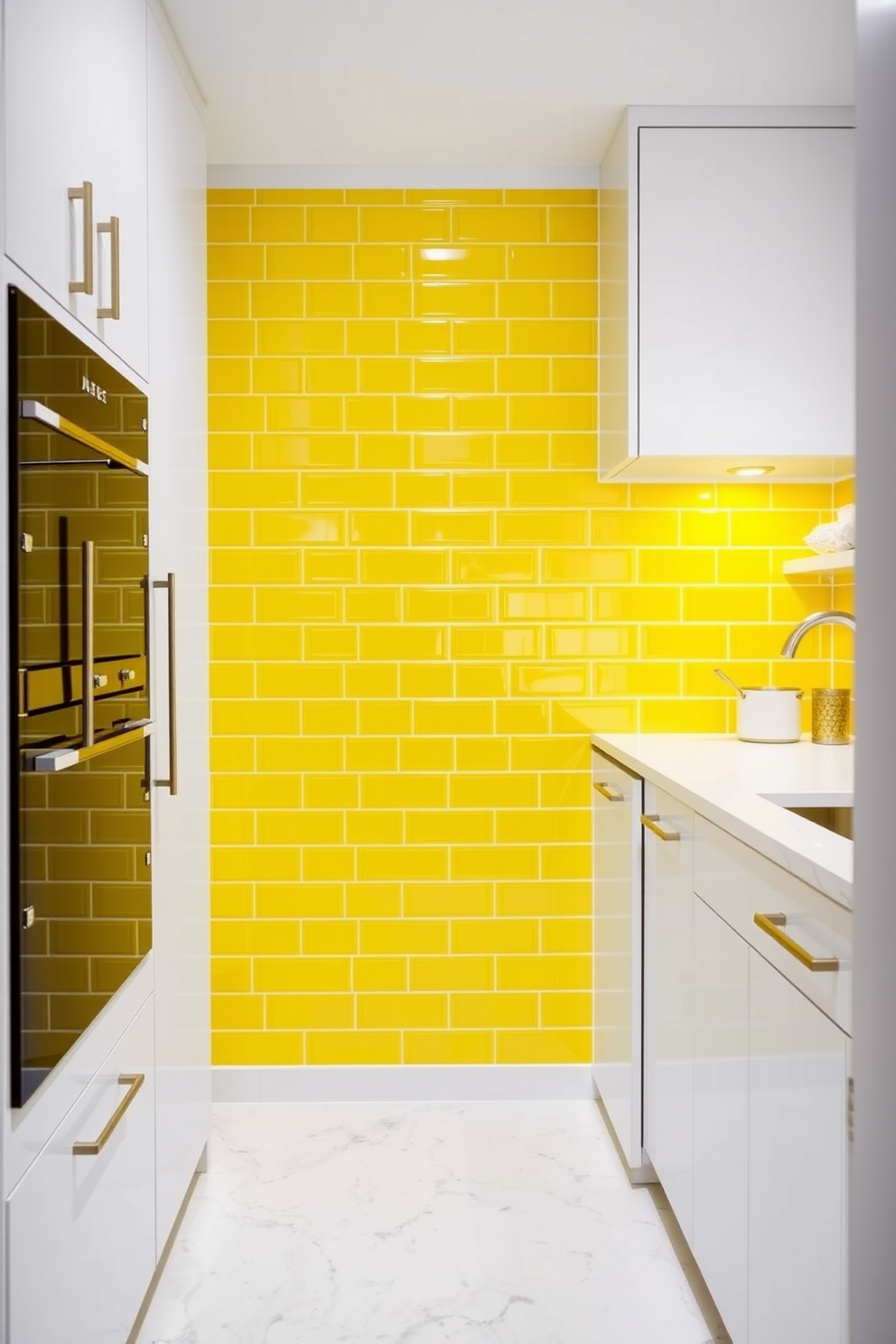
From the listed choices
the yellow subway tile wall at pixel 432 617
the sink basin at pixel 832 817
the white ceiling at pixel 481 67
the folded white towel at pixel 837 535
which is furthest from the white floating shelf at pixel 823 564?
the white ceiling at pixel 481 67

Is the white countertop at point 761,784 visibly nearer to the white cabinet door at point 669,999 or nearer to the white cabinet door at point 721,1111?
the white cabinet door at point 669,999

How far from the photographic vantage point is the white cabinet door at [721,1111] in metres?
1.55

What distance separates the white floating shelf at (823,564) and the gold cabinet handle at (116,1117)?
1748 millimetres

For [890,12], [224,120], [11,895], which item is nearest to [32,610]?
[11,895]

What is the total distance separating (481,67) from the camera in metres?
2.22

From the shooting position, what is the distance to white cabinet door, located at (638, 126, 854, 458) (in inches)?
94.1

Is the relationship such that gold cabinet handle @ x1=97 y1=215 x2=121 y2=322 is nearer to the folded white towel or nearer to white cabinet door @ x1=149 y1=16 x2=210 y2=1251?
white cabinet door @ x1=149 y1=16 x2=210 y2=1251

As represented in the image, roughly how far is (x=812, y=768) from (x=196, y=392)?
1593 millimetres

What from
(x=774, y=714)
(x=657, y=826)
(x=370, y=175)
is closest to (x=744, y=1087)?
Answer: (x=657, y=826)

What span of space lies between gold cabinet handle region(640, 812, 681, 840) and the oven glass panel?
976 millimetres

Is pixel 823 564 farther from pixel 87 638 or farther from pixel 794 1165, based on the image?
pixel 87 638

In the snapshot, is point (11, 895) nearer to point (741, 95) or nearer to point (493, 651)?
point (493, 651)

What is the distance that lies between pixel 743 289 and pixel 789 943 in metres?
1.69

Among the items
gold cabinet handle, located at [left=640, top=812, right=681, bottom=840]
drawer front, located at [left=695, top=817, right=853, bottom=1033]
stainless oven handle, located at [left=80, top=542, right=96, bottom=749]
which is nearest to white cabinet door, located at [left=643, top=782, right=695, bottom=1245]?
gold cabinet handle, located at [left=640, top=812, right=681, bottom=840]
